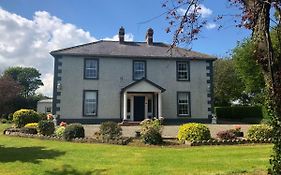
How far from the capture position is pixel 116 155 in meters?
12.4

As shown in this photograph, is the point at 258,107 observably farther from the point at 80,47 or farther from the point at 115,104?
the point at 80,47

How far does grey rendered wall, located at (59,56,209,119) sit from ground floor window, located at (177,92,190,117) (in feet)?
1.23

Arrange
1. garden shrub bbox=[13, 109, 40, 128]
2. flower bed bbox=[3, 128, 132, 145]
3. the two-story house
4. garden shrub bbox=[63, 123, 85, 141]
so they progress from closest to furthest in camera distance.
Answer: flower bed bbox=[3, 128, 132, 145] < garden shrub bbox=[63, 123, 85, 141] < garden shrub bbox=[13, 109, 40, 128] < the two-story house

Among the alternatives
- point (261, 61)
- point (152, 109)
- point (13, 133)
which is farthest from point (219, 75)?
point (261, 61)

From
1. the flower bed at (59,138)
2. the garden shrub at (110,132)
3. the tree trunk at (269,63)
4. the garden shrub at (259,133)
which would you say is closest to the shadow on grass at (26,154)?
the flower bed at (59,138)

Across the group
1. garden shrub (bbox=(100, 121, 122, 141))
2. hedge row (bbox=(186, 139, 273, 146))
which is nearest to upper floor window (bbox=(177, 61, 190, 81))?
garden shrub (bbox=(100, 121, 122, 141))

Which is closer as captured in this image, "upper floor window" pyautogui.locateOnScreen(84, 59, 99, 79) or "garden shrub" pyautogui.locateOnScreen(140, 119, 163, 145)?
"garden shrub" pyautogui.locateOnScreen(140, 119, 163, 145)

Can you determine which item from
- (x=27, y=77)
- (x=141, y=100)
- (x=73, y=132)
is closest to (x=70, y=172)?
(x=73, y=132)

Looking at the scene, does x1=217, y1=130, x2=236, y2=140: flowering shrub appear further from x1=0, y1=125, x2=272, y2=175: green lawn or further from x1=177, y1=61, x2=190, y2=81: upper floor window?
x1=177, y1=61, x2=190, y2=81: upper floor window

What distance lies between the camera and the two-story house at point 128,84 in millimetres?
29109

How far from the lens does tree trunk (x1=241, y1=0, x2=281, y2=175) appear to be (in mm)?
6598

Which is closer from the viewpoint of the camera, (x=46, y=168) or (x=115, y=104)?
(x=46, y=168)

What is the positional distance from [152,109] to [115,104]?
11.1 ft

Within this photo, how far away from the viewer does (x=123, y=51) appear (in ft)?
101
